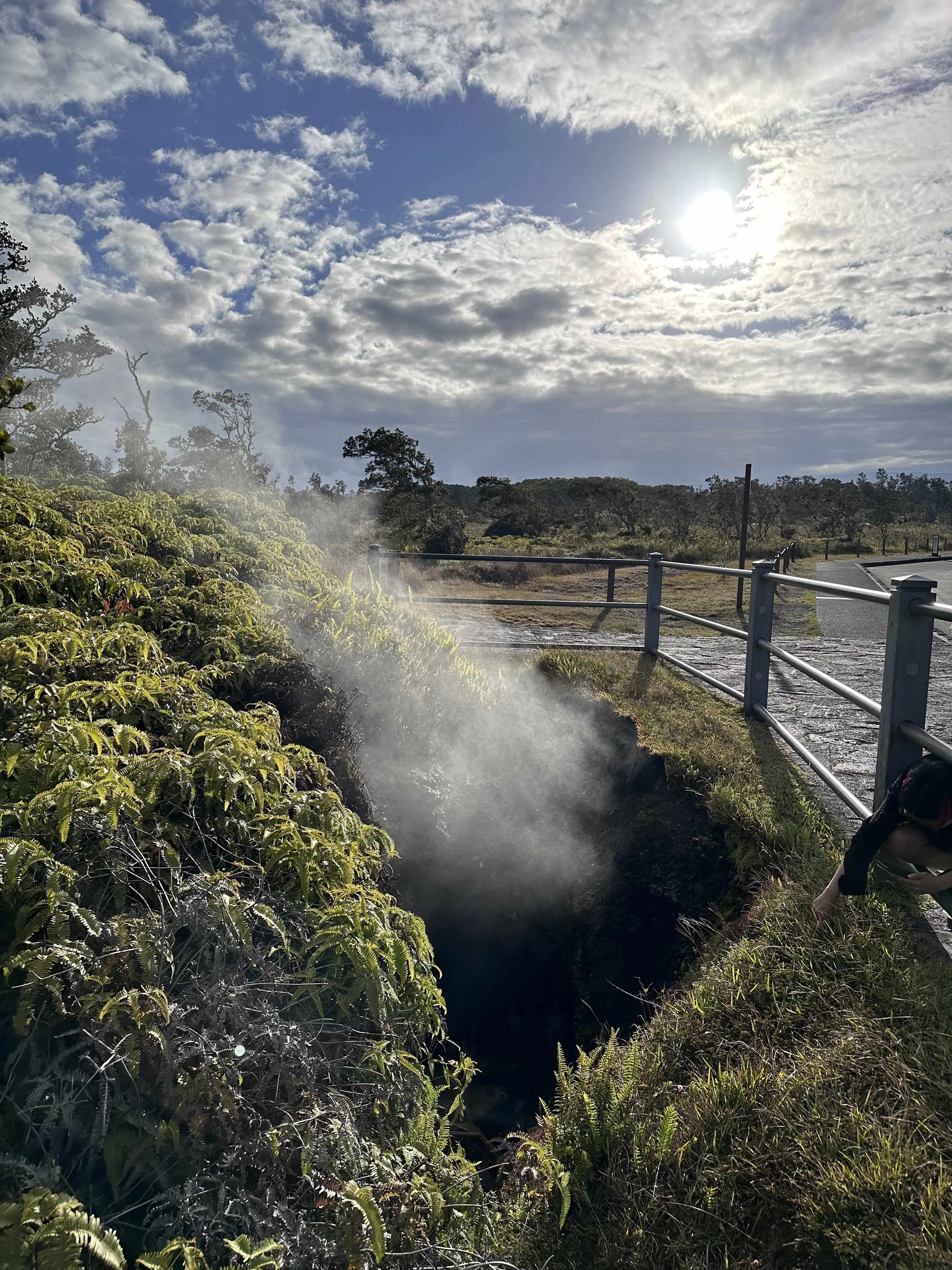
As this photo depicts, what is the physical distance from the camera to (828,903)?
3174 mm

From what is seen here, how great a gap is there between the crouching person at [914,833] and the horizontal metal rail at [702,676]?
340 centimetres

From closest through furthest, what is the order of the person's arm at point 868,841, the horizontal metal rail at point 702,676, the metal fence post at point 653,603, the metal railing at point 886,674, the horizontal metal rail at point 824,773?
the person's arm at point 868,841 < the metal railing at point 886,674 < the horizontal metal rail at point 824,773 < the horizontal metal rail at point 702,676 < the metal fence post at point 653,603

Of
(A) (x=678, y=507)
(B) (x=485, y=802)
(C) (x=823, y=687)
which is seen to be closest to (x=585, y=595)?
(C) (x=823, y=687)

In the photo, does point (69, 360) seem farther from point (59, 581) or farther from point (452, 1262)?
point (452, 1262)

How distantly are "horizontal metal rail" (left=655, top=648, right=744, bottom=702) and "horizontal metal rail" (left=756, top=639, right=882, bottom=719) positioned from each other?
1.32 m

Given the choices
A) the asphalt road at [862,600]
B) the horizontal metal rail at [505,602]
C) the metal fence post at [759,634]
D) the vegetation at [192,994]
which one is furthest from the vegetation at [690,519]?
the vegetation at [192,994]

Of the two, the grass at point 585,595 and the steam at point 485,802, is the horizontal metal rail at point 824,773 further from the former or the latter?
the grass at point 585,595

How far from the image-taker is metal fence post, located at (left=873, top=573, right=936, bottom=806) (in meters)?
3.33

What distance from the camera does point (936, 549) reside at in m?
36.3

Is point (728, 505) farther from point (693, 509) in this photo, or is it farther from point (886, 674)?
point (886, 674)

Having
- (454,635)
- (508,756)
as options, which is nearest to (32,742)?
(508,756)

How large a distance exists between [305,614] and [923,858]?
3713mm

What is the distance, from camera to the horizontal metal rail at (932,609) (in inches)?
117

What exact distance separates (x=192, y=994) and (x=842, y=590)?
3.38m
